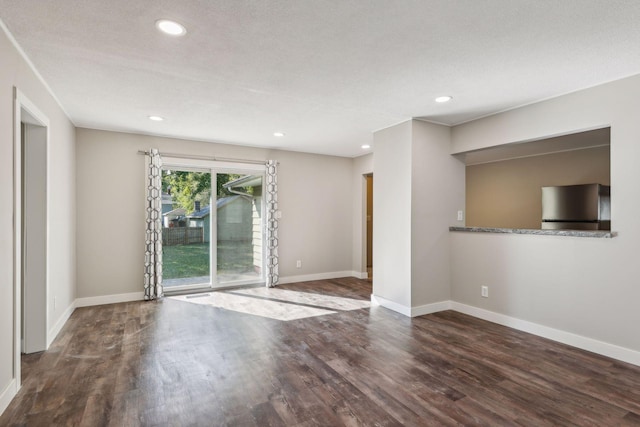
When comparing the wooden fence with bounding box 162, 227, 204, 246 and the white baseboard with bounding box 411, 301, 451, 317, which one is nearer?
the white baseboard with bounding box 411, 301, 451, 317

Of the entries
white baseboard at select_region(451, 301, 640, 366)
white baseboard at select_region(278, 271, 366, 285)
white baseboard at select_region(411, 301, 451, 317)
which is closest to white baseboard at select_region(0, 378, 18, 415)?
white baseboard at select_region(411, 301, 451, 317)

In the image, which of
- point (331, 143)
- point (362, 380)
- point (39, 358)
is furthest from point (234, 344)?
point (331, 143)

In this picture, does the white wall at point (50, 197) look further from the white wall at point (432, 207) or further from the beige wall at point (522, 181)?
the beige wall at point (522, 181)

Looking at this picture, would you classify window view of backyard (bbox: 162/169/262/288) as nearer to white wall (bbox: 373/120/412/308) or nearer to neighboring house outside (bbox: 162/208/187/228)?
neighboring house outside (bbox: 162/208/187/228)

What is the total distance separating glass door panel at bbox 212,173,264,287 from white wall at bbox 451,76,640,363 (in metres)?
3.50

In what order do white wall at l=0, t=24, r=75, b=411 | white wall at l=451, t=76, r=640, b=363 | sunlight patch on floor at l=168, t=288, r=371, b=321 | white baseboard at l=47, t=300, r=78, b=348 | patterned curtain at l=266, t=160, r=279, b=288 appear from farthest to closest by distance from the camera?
patterned curtain at l=266, t=160, r=279, b=288
sunlight patch on floor at l=168, t=288, r=371, b=321
white baseboard at l=47, t=300, r=78, b=348
white wall at l=451, t=76, r=640, b=363
white wall at l=0, t=24, r=75, b=411

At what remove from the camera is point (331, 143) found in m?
5.50

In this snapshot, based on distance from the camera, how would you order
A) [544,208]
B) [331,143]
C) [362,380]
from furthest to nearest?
[331,143] < [544,208] < [362,380]

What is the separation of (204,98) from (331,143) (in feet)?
8.24

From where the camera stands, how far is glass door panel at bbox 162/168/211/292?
205 inches

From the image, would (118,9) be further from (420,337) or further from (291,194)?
(291,194)

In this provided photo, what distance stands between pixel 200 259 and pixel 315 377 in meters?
3.56

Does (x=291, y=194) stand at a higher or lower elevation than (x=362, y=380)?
higher

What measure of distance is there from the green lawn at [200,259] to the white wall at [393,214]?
95.8 inches
